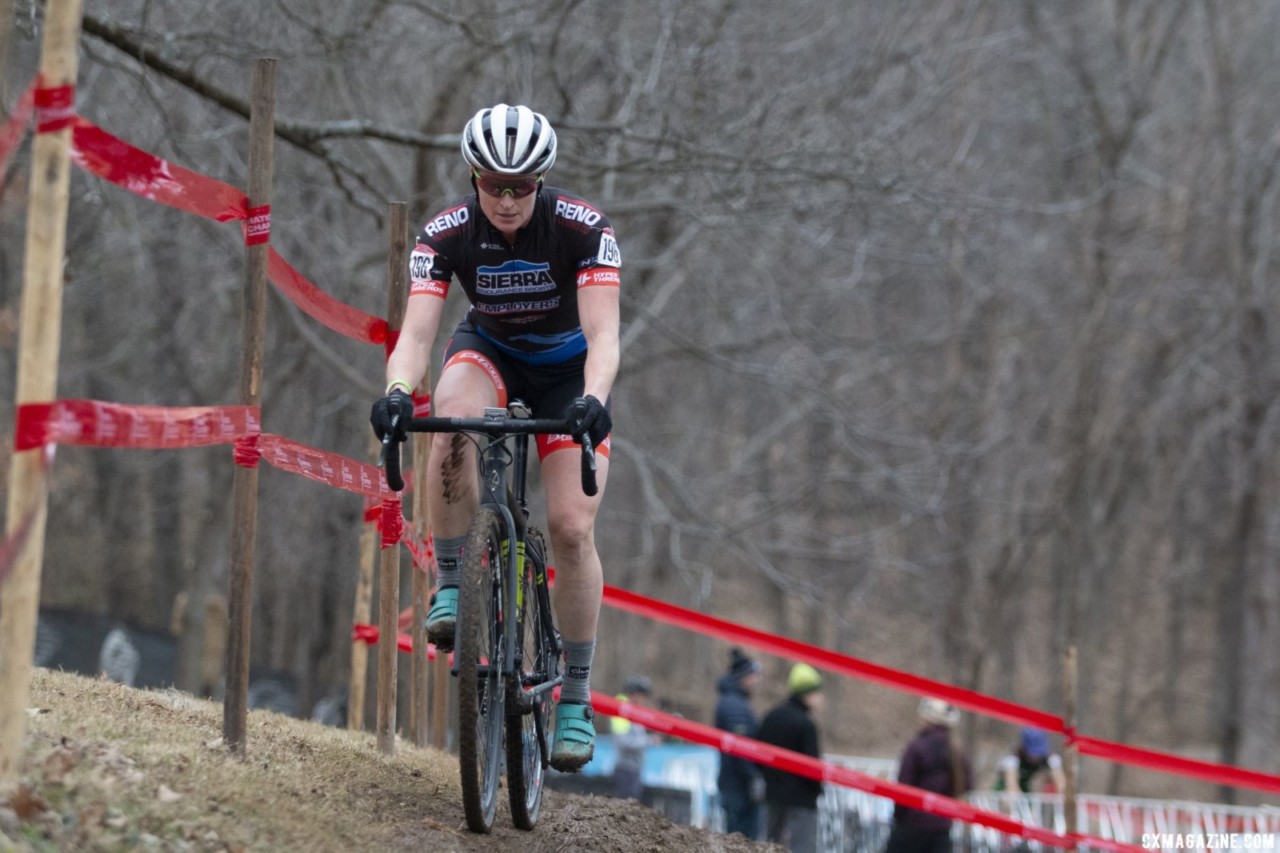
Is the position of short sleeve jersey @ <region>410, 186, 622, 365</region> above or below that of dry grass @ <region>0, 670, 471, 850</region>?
above

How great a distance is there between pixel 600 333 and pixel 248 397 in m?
1.33

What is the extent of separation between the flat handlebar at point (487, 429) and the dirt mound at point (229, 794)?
3.86 feet

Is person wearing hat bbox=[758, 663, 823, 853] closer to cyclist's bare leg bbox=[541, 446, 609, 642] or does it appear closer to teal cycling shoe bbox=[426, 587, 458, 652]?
cyclist's bare leg bbox=[541, 446, 609, 642]

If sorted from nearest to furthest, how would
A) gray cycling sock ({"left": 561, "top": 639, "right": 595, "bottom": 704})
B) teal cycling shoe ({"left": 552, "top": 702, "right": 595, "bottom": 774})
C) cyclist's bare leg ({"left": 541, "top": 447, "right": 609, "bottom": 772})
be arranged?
cyclist's bare leg ({"left": 541, "top": 447, "right": 609, "bottom": 772}) → teal cycling shoe ({"left": 552, "top": 702, "right": 595, "bottom": 774}) → gray cycling sock ({"left": 561, "top": 639, "right": 595, "bottom": 704})

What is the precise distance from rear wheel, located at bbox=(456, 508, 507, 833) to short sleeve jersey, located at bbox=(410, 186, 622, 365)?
36.5 inches

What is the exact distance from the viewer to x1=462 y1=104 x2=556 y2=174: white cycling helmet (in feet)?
18.5

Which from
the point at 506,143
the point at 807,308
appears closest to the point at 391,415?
the point at 506,143

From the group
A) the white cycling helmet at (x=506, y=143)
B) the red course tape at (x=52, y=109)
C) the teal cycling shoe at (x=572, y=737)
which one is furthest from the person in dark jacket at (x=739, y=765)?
the red course tape at (x=52, y=109)

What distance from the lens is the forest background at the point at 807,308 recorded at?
1277 cm

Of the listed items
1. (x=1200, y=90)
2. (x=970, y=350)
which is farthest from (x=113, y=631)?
(x=1200, y=90)

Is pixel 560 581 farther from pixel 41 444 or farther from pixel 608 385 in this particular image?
pixel 41 444

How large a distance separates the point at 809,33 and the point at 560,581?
→ 1058 centimetres

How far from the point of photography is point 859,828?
13219 millimetres

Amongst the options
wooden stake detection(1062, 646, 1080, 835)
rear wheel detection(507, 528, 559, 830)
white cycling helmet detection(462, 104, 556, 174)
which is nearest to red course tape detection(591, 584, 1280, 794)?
wooden stake detection(1062, 646, 1080, 835)
